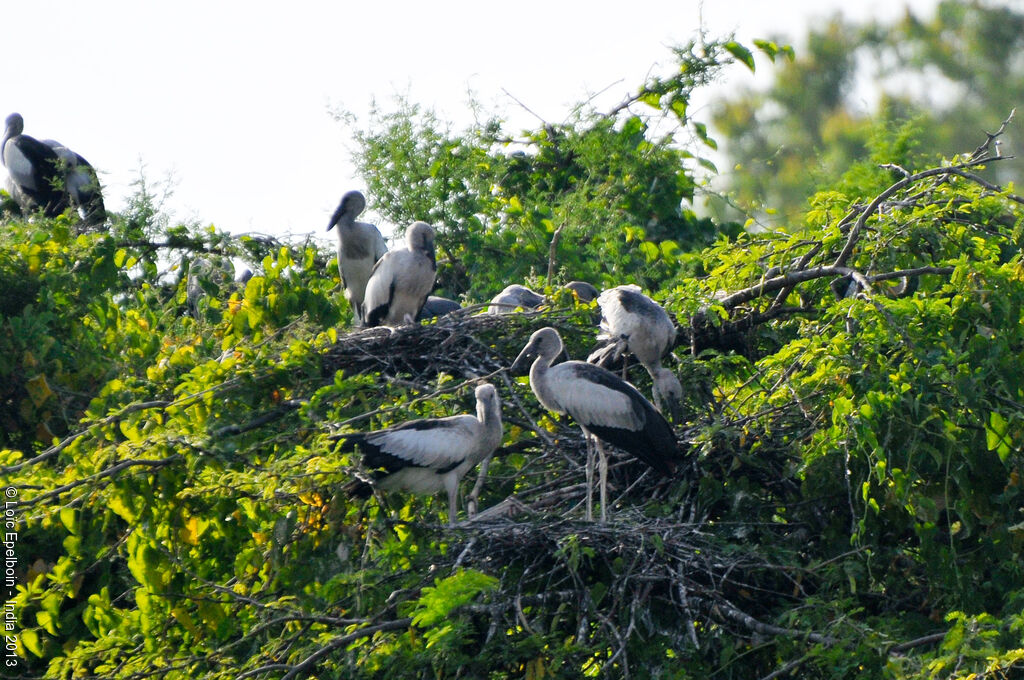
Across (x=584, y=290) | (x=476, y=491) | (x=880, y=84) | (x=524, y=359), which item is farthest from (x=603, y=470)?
(x=880, y=84)

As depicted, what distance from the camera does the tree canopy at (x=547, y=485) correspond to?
5125 mm

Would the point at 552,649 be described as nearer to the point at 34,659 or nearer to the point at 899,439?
the point at 899,439

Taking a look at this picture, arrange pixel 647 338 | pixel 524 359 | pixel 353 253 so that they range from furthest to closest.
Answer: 1. pixel 353 253
2. pixel 647 338
3. pixel 524 359

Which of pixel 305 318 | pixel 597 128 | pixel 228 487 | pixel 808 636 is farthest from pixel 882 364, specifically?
pixel 597 128

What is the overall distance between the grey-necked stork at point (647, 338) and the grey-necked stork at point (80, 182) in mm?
4462

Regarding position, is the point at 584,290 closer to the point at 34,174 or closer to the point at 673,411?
the point at 673,411

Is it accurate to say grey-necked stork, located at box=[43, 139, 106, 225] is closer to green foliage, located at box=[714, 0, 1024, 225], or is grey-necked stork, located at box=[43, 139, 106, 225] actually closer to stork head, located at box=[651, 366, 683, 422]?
stork head, located at box=[651, 366, 683, 422]

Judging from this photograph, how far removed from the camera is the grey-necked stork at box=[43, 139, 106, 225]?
10.3 metres

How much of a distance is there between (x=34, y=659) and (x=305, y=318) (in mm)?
2035

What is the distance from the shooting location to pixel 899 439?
5.35 meters

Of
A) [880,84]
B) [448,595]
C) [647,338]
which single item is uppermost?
[880,84]

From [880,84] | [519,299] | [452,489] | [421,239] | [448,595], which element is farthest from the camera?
[880,84]

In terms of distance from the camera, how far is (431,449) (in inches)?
233

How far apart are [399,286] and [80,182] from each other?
3409mm
